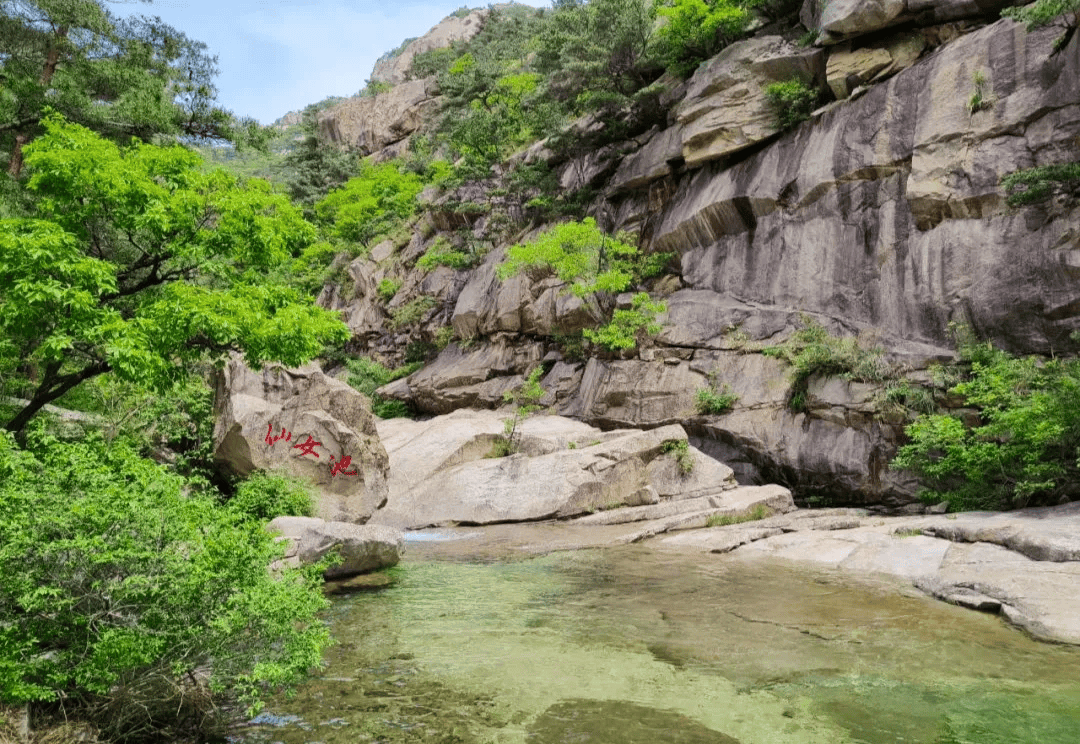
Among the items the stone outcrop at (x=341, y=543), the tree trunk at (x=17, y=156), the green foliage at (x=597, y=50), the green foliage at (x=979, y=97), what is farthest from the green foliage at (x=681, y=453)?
the green foliage at (x=597, y=50)

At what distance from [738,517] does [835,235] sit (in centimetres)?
1093

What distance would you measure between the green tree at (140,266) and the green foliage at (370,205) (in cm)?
3311

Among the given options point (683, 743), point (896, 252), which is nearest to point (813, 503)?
point (896, 252)

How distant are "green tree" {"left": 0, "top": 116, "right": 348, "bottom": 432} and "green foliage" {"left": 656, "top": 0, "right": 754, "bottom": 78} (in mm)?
23136

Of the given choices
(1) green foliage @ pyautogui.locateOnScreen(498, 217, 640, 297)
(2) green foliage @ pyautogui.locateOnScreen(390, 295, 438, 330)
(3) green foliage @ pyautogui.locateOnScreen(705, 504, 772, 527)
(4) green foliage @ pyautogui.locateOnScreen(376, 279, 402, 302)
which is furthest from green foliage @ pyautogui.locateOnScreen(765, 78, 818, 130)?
(4) green foliage @ pyautogui.locateOnScreen(376, 279, 402, 302)

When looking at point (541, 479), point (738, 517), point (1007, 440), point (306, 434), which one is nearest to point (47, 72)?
point (306, 434)

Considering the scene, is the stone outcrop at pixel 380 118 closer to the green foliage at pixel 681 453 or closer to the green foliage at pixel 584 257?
the green foliage at pixel 584 257

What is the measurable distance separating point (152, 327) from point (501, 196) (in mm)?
29092

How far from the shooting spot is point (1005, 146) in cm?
1878

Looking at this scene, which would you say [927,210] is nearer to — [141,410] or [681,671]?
[681,671]

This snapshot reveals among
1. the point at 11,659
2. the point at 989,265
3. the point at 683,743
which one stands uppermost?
the point at 989,265

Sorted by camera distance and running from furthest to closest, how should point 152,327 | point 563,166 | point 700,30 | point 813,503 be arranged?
point 563,166 → point 700,30 → point 813,503 → point 152,327

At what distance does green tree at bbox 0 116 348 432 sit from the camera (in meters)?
7.43

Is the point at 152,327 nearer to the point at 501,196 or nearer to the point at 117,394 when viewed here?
the point at 117,394
